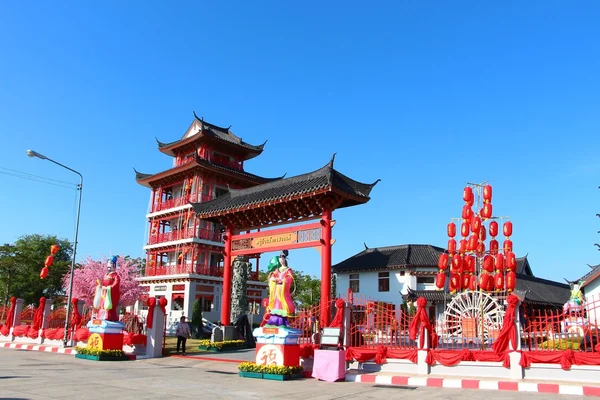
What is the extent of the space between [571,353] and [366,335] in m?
4.92

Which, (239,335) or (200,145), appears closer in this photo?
(239,335)

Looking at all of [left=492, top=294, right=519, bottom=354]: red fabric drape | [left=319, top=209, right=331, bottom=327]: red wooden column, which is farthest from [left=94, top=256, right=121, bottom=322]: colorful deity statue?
[left=492, top=294, right=519, bottom=354]: red fabric drape

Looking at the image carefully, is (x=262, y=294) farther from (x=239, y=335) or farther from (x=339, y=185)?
(x=339, y=185)

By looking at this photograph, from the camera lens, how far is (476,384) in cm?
1067

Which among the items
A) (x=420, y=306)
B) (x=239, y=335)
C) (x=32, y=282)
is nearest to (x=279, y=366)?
(x=420, y=306)

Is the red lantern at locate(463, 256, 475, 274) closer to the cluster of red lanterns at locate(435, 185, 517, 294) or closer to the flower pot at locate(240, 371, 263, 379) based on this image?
the cluster of red lanterns at locate(435, 185, 517, 294)

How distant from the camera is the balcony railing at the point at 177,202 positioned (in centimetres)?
3434

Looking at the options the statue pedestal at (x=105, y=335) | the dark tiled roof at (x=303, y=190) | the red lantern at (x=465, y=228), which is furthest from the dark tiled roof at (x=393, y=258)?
the statue pedestal at (x=105, y=335)

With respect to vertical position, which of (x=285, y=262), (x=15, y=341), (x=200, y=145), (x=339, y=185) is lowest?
(x=15, y=341)

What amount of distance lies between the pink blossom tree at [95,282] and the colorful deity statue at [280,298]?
23.7 m

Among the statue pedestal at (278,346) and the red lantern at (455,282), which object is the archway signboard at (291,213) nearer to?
the statue pedestal at (278,346)

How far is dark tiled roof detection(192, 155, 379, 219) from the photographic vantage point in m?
16.1

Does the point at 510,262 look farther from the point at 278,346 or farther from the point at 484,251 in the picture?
the point at 278,346

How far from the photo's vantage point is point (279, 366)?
39.8ft
